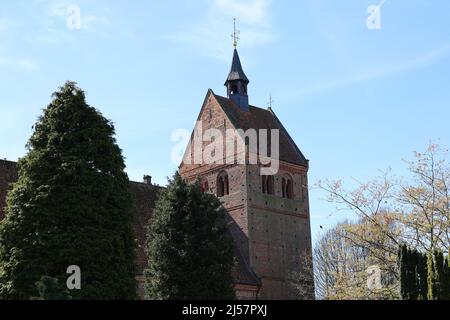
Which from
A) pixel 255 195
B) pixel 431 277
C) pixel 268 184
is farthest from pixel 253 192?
pixel 431 277

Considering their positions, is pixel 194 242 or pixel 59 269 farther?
pixel 194 242

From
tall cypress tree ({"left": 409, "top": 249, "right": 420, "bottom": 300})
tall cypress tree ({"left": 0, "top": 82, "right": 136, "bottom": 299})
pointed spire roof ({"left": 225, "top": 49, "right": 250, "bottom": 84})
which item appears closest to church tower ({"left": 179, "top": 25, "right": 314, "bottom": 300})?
pointed spire roof ({"left": 225, "top": 49, "right": 250, "bottom": 84})

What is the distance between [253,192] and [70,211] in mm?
19871

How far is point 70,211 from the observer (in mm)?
21297

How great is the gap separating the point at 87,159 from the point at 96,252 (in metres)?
3.27

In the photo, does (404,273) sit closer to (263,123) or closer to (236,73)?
(263,123)

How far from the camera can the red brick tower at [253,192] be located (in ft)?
128

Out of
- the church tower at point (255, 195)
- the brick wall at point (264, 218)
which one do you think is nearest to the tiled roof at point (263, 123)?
the church tower at point (255, 195)

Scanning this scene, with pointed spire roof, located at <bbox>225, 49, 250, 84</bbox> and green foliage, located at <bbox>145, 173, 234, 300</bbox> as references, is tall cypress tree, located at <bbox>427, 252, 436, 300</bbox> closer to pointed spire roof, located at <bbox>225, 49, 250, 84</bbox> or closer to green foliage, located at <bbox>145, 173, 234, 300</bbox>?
green foliage, located at <bbox>145, 173, 234, 300</bbox>

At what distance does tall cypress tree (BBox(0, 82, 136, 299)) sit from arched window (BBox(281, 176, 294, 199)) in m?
20.6
